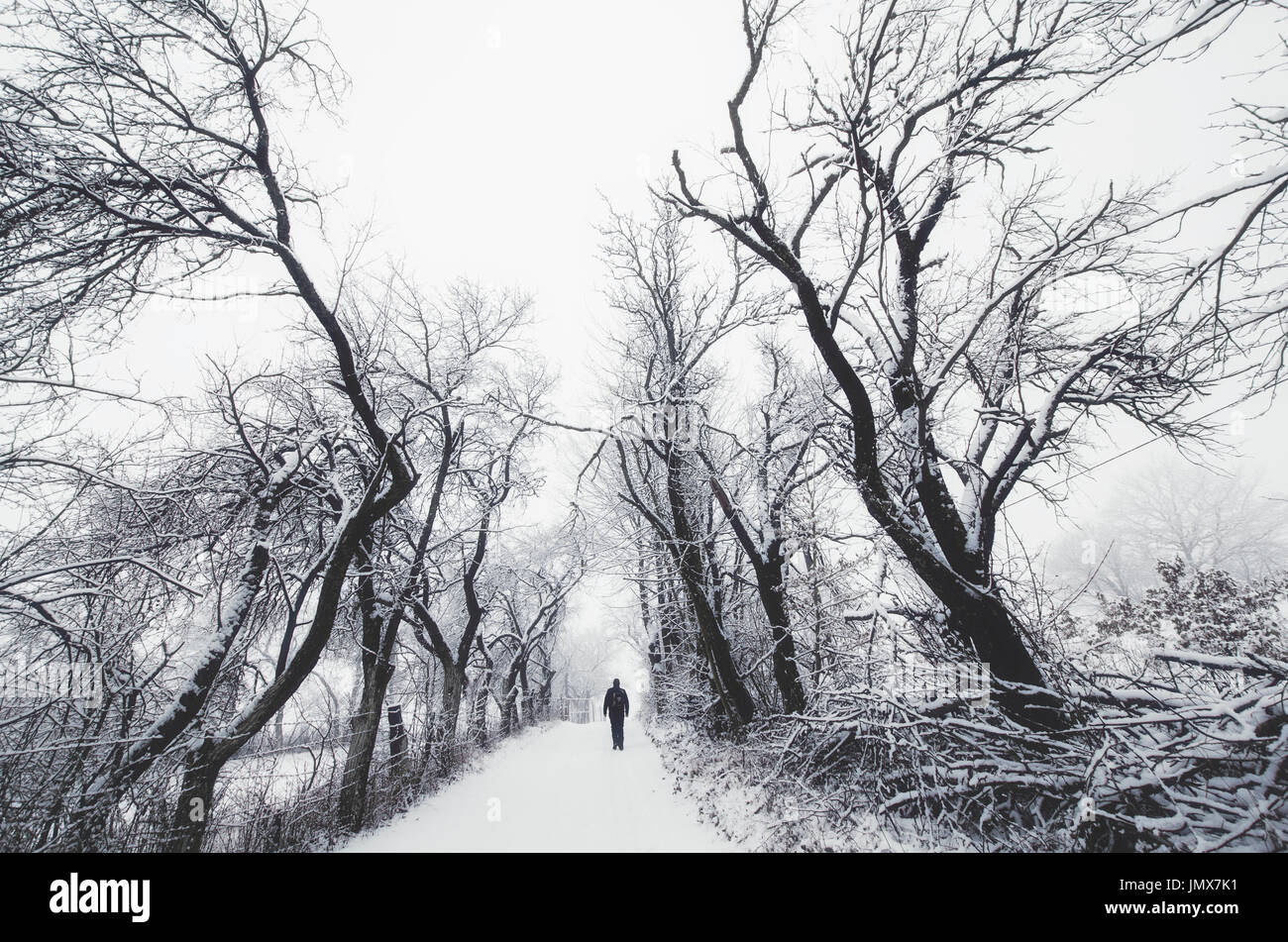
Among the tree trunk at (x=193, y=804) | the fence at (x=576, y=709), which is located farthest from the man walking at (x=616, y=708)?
the fence at (x=576, y=709)

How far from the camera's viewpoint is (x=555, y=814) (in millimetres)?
6266

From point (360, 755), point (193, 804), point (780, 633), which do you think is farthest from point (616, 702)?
point (193, 804)

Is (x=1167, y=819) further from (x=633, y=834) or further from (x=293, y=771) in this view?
(x=293, y=771)

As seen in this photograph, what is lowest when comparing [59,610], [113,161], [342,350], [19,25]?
[59,610]

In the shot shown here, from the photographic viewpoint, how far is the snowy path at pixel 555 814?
521cm

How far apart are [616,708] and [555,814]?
628 cm

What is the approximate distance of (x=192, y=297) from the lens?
13.8 ft

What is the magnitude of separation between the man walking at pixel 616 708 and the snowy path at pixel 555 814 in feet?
5.54

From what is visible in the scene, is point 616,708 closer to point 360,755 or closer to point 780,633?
point 780,633

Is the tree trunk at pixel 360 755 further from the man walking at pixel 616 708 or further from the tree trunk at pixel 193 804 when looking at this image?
the man walking at pixel 616 708

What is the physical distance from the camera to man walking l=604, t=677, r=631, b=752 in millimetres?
12227

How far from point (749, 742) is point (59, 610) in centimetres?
809
